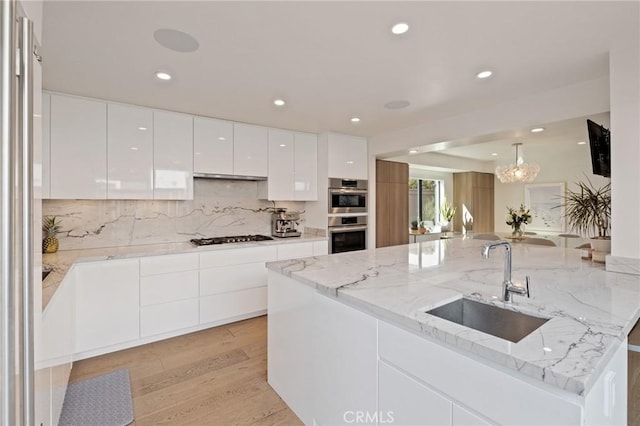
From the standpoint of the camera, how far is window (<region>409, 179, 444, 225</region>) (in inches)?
265

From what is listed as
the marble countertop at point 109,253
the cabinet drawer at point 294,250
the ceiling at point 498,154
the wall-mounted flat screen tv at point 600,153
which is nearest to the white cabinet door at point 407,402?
the marble countertop at point 109,253

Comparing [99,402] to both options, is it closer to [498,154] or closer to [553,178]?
[498,154]

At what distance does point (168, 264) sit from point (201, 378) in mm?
1137

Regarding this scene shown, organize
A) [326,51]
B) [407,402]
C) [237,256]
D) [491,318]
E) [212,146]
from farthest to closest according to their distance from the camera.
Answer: [212,146] < [237,256] < [326,51] < [491,318] < [407,402]

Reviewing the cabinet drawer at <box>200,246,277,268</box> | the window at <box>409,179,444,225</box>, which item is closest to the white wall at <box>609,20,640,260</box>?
the cabinet drawer at <box>200,246,277,268</box>

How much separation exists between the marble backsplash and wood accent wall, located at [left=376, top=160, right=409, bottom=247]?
129cm

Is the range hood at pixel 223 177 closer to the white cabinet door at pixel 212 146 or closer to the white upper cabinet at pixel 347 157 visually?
the white cabinet door at pixel 212 146

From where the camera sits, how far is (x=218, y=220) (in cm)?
378

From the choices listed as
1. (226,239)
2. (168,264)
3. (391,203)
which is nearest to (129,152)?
(168,264)

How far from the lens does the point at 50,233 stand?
9.27 feet

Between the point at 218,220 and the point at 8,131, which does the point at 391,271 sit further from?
the point at 218,220

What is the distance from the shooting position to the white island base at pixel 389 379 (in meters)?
0.84

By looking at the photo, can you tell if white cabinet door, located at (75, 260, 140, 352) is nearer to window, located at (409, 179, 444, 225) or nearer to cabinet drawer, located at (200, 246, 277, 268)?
cabinet drawer, located at (200, 246, 277, 268)

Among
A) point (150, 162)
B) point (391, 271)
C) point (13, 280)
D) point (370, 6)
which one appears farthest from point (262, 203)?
point (13, 280)
